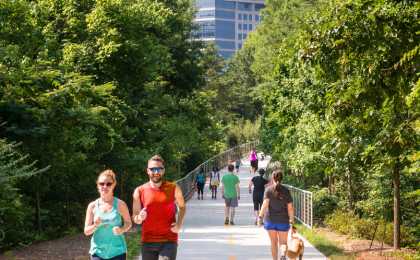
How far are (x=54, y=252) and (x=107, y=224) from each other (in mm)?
8908

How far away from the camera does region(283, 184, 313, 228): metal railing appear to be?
23.0 metres

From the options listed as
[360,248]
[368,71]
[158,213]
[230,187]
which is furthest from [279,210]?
[230,187]

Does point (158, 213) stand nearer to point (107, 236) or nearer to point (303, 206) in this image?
point (107, 236)

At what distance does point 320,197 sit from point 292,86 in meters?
3.75

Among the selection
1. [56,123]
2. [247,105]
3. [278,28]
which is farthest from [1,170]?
[247,105]

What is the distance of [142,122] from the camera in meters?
29.7

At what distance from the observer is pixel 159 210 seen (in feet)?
28.9

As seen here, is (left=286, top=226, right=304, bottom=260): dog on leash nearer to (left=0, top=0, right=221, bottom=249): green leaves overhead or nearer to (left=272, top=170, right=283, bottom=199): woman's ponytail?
(left=272, top=170, right=283, bottom=199): woman's ponytail

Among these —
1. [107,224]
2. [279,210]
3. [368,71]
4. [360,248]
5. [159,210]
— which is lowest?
[360,248]

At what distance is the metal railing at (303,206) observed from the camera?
23.0 meters

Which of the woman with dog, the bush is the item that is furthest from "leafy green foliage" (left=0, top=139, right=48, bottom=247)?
the bush

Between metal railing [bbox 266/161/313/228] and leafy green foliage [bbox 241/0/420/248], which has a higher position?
leafy green foliage [bbox 241/0/420/248]

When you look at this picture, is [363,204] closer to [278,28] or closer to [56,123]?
[56,123]

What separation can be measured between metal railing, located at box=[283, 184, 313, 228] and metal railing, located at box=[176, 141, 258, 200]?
808cm
